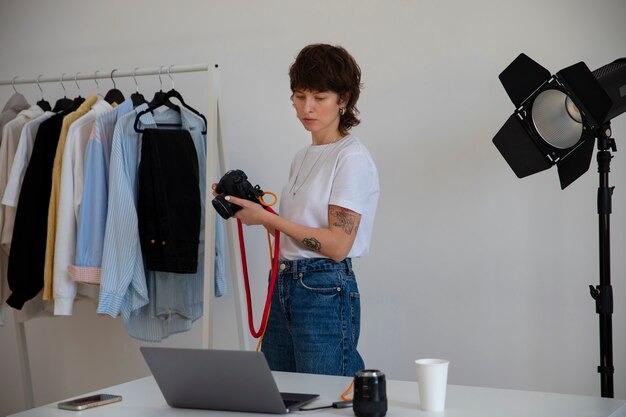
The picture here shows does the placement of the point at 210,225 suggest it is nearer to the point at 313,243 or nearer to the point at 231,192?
the point at 231,192

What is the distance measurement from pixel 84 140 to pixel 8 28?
50.6 inches

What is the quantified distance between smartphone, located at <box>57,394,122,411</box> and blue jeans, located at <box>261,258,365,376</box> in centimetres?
60

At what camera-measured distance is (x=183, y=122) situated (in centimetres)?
321

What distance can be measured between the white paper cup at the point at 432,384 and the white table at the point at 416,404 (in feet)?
0.07

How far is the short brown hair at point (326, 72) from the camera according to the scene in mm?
2291

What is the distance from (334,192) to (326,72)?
0.35 m

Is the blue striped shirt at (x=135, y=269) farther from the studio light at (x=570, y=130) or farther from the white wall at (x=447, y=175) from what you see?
the studio light at (x=570, y=130)

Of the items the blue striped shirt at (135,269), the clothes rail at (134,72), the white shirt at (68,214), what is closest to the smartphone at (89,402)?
the blue striped shirt at (135,269)

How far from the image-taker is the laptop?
1.51m

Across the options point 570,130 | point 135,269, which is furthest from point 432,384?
point 135,269

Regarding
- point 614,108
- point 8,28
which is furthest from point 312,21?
point 8,28

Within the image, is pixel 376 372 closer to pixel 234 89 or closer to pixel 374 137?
pixel 374 137

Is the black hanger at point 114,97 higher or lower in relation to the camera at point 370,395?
higher

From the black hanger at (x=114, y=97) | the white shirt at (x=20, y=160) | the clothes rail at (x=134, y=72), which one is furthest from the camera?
the black hanger at (x=114, y=97)
